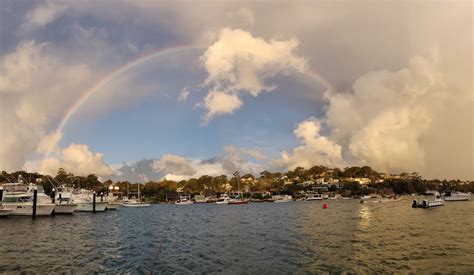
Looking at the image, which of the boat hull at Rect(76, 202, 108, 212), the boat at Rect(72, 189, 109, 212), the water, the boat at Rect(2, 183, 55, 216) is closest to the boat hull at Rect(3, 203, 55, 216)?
the boat at Rect(2, 183, 55, 216)

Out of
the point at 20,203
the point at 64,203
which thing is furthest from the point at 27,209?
the point at 64,203

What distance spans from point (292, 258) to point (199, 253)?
1159cm

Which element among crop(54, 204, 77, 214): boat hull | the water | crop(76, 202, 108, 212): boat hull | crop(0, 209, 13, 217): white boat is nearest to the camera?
the water

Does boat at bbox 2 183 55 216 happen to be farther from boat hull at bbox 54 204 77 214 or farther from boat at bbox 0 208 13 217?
boat hull at bbox 54 204 77 214

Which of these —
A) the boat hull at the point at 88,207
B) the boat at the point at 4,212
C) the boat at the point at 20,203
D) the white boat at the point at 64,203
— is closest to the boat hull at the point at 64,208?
the white boat at the point at 64,203

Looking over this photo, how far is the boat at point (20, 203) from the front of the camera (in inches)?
3802

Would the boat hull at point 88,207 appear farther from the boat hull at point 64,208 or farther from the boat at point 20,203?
the boat at point 20,203

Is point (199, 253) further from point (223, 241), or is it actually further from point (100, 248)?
point (100, 248)

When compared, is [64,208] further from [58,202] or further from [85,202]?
[85,202]

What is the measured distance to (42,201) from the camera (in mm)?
103188

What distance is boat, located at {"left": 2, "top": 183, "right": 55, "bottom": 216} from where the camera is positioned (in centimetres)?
9656

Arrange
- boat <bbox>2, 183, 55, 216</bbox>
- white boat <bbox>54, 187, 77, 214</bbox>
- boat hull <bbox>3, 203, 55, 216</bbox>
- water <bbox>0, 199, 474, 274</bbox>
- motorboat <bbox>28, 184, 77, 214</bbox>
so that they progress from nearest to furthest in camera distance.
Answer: water <bbox>0, 199, 474, 274</bbox> < boat hull <bbox>3, 203, 55, 216</bbox> < boat <bbox>2, 183, 55, 216</bbox> < motorboat <bbox>28, 184, 77, 214</bbox> < white boat <bbox>54, 187, 77, 214</bbox>

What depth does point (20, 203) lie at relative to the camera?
319 ft

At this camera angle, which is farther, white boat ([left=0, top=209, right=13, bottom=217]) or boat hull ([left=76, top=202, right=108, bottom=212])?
boat hull ([left=76, top=202, right=108, bottom=212])
